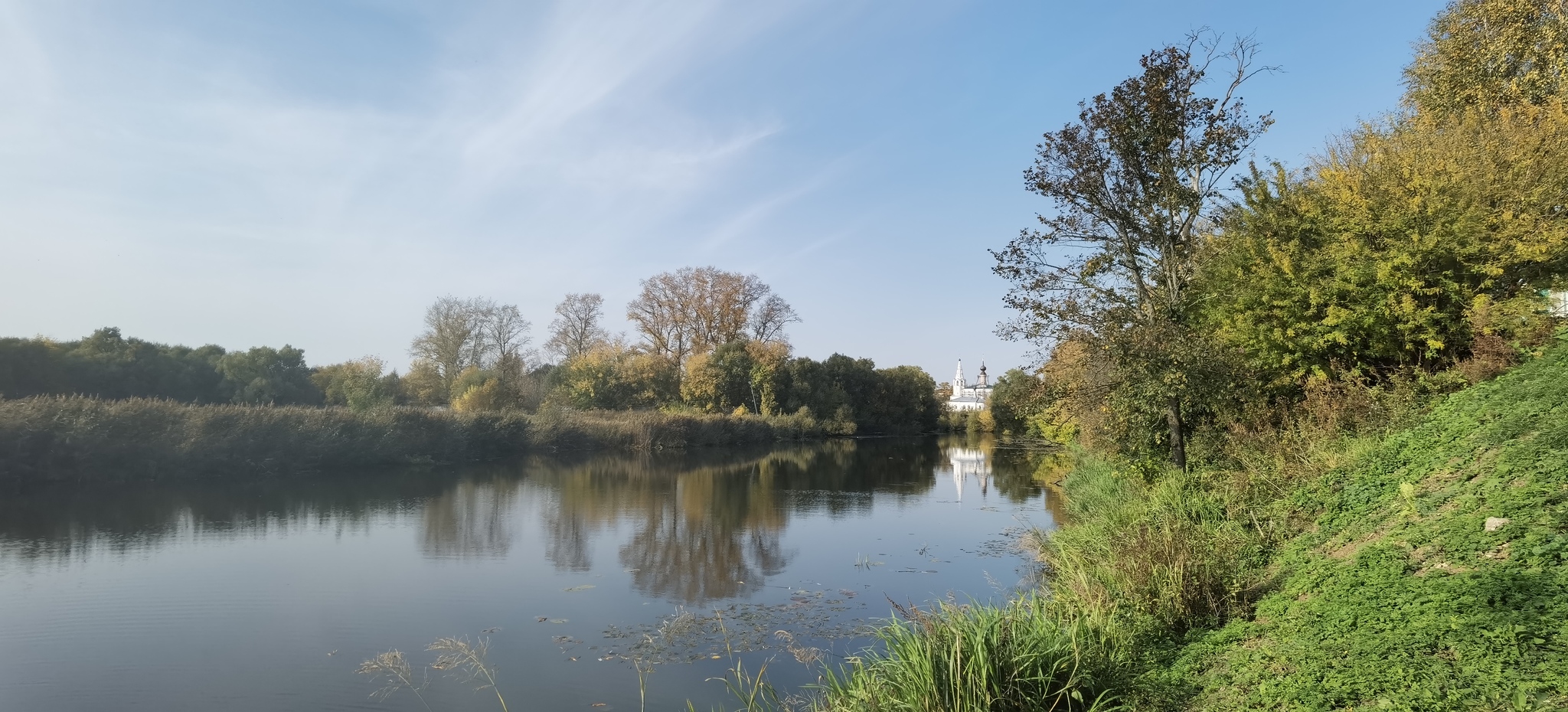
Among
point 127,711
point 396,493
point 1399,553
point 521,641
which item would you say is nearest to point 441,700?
point 521,641

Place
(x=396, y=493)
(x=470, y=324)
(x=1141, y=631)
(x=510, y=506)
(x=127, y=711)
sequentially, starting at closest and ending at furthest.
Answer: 1. (x=1141, y=631)
2. (x=127, y=711)
3. (x=510, y=506)
4. (x=396, y=493)
5. (x=470, y=324)

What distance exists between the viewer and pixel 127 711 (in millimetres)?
7234

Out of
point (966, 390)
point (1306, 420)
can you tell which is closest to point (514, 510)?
point (1306, 420)

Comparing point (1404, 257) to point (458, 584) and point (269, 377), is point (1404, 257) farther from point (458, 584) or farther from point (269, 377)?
point (269, 377)

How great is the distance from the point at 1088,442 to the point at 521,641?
12882mm

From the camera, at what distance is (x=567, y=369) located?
5162 centimetres

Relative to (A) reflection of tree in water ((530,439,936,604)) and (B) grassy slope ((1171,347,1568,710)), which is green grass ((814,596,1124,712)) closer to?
(B) grassy slope ((1171,347,1568,710))

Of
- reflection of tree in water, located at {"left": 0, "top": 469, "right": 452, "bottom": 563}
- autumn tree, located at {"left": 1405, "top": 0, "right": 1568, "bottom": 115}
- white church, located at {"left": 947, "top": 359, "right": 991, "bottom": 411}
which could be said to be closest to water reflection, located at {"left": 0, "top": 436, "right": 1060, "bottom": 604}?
reflection of tree in water, located at {"left": 0, "top": 469, "right": 452, "bottom": 563}

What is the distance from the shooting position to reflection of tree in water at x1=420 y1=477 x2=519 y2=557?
15.3 meters

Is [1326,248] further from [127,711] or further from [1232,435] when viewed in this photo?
[127,711]

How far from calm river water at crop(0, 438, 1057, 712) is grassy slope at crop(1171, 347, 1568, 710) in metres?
3.15

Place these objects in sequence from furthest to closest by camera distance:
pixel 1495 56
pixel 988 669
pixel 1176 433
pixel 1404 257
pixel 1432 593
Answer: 1. pixel 1495 56
2. pixel 1176 433
3. pixel 1404 257
4. pixel 988 669
5. pixel 1432 593

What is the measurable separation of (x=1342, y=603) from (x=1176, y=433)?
26.3ft

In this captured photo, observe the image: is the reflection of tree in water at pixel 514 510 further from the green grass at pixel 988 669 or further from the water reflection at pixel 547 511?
the green grass at pixel 988 669
